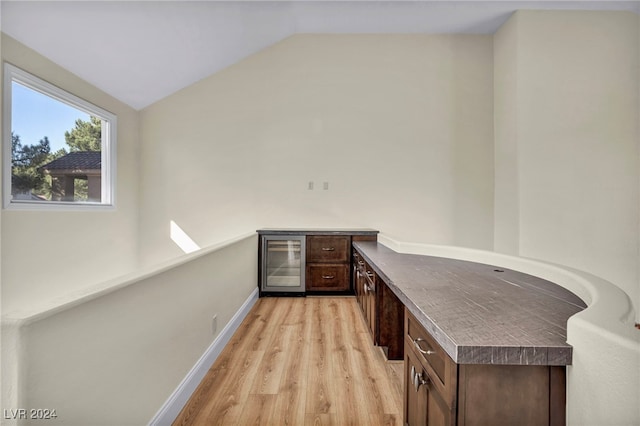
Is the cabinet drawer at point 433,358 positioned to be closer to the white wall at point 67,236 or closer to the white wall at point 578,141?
the white wall at point 67,236

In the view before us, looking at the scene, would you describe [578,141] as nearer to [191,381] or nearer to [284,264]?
[284,264]

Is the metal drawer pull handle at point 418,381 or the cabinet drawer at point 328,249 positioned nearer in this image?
the metal drawer pull handle at point 418,381

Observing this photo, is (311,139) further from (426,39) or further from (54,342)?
(54,342)

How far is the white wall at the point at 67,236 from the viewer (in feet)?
9.05

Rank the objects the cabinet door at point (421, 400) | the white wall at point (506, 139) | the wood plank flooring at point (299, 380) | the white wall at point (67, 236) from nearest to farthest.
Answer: the cabinet door at point (421, 400)
the wood plank flooring at point (299, 380)
the white wall at point (67, 236)
the white wall at point (506, 139)

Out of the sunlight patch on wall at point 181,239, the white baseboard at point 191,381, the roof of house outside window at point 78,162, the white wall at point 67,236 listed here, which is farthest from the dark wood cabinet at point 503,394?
the sunlight patch on wall at point 181,239

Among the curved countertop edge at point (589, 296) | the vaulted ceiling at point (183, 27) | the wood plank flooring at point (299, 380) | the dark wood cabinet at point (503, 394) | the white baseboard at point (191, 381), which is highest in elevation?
the vaulted ceiling at point (183, 27)

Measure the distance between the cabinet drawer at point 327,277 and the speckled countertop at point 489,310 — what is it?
7.09 ft

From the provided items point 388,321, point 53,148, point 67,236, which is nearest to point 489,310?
point 388,321

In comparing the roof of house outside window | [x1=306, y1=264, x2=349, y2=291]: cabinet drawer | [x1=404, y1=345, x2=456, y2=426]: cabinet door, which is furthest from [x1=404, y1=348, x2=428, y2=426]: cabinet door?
the roof of house outside window

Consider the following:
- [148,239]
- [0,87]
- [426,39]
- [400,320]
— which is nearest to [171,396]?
[400,320]

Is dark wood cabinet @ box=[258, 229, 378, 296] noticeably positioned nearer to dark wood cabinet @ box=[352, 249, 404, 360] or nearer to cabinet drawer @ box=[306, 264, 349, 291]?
cabinet drawer @ box=[306, 264, 349, 291]

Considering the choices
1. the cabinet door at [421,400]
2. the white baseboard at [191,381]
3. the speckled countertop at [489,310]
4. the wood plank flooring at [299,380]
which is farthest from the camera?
Answer: the wood plank flooring at [299,380]

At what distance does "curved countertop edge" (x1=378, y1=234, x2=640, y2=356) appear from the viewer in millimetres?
627
